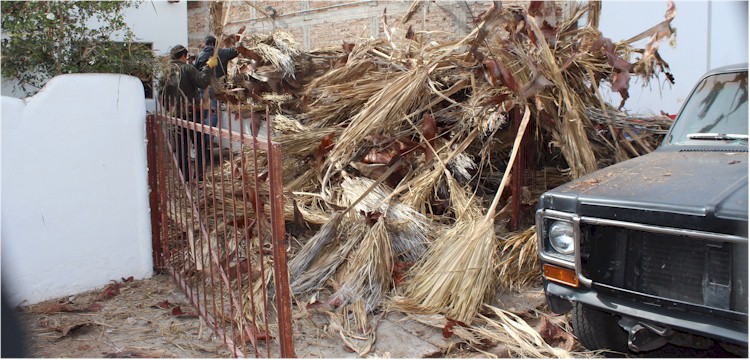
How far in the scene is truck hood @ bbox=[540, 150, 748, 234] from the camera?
2.88 m

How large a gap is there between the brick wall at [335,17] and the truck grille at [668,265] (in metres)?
9.16

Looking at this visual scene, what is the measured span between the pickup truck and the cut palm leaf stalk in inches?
32.0

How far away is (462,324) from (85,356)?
8.14 feet

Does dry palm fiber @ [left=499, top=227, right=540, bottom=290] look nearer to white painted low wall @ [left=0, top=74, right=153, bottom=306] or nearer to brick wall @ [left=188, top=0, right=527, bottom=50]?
white painted low wall @ [left=0, top=74, right=153, bottom=306]

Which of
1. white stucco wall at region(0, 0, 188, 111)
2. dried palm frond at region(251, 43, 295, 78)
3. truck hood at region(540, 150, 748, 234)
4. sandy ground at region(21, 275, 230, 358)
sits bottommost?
sandy ground at region(21, 275, 230, 358)

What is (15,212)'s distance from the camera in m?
4.43

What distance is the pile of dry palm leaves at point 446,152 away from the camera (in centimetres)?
461

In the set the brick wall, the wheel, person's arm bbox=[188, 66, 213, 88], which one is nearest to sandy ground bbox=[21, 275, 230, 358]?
the wheel

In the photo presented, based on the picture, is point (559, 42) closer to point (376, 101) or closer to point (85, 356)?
point (376, 101)

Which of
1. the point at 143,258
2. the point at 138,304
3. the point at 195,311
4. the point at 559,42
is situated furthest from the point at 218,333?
the point at 559,42

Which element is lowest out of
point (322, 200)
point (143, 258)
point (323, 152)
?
point (143, 258)

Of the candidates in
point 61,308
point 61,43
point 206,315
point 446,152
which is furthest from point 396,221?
point 61,43

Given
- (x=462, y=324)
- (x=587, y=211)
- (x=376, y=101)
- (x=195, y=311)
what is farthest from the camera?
Result: (x=376, y=101)

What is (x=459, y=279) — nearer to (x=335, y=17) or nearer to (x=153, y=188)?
(x=153, y=188)
